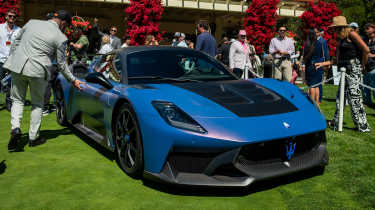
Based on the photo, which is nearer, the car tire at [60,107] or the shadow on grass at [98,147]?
the shadow on grass at [98,147]

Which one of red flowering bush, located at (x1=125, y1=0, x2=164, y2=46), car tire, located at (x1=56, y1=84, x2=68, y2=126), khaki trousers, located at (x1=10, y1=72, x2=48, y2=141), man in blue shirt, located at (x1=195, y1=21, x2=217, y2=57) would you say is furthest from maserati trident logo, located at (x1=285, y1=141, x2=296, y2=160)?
red flowering bush, located at (x1=125, y1=0, x2=164, y2=46)

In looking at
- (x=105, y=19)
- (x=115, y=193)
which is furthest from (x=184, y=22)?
(x=115, y=193)

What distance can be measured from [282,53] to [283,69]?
0.42m

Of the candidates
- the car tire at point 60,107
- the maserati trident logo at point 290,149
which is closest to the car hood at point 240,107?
the maserati trident logo at point 290,149

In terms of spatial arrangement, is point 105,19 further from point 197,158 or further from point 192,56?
point 197,158

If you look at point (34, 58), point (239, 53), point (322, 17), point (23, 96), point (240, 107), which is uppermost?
point (322, 17)

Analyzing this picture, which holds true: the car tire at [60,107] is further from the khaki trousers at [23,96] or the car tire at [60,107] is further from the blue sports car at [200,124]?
the blue sports car at [200,124]

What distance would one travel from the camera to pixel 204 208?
9.69ft

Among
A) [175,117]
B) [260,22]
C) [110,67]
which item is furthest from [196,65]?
[260,22]

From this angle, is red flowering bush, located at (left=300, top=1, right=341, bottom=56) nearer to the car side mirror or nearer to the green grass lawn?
the green grass lawn

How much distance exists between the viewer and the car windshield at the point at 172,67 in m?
4.16

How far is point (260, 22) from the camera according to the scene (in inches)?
851

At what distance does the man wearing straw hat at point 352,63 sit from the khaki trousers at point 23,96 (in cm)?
431

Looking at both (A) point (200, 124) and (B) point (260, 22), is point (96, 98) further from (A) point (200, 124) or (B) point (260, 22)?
(B) point (260, 22)
